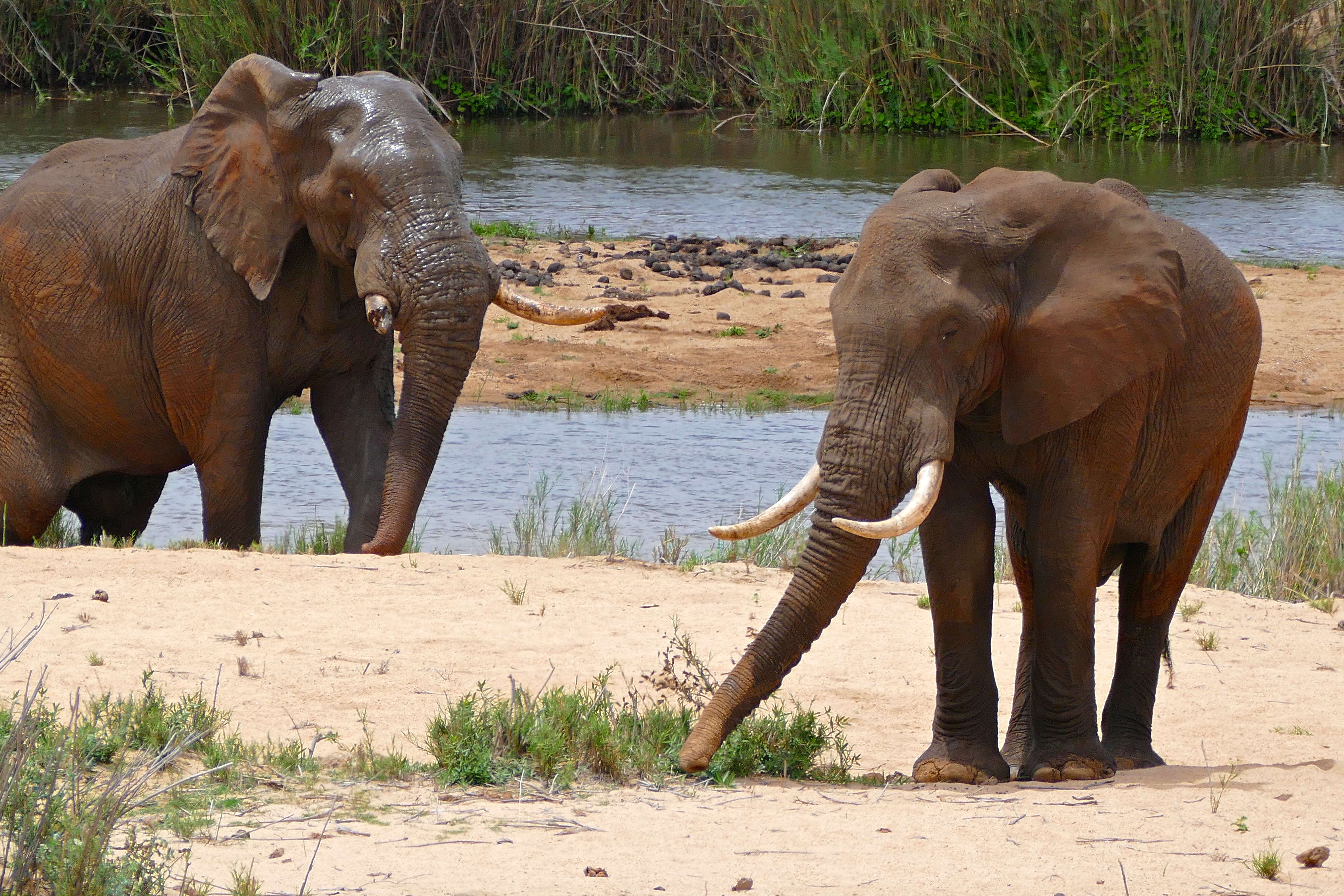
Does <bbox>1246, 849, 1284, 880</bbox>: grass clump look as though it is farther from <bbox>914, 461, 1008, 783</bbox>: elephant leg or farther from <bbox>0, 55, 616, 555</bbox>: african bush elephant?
<bbox>0, 55, 616, 555</bbox>: african bush elephant

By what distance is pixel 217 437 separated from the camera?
8500 millimetres

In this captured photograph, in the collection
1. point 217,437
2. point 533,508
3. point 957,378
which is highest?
point 957,378

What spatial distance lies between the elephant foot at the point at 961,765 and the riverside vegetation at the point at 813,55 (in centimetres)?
1847

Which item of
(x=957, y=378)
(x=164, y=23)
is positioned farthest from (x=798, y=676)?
(x=164, y=23)

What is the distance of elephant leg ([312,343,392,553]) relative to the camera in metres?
8.77

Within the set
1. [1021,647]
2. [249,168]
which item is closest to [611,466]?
[249,168]

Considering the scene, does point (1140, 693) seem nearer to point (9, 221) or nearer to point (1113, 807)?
point (1113, 807)

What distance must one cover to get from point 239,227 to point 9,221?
1258 mm

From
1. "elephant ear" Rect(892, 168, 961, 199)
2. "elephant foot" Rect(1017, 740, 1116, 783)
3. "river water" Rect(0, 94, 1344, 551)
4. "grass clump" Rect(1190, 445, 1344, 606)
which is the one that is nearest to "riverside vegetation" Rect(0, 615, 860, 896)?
"elephant foot" Rect(1017, 740, 1116, 783)

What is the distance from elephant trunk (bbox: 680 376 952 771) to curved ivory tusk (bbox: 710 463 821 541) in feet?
0.30

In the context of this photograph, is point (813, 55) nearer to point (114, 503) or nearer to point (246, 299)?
point (114, 503)

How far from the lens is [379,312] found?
7945 mm

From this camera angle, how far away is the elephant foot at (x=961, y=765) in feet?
19.7

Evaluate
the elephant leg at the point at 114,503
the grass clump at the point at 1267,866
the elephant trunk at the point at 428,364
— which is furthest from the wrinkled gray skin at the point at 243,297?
the grass clump at the point at 1267,866
